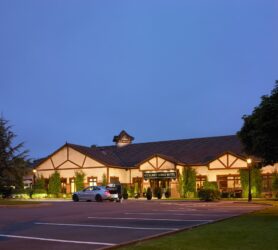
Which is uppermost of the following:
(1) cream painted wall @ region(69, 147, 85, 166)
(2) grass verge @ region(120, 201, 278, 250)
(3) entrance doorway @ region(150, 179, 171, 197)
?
(1) cream painted wall @ region(69, 147, 85, 166)

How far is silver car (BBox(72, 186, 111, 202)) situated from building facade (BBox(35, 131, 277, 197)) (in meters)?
11.5

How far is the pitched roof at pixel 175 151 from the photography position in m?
51.2

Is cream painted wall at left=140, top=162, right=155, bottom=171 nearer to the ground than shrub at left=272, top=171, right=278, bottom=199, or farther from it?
farther from it

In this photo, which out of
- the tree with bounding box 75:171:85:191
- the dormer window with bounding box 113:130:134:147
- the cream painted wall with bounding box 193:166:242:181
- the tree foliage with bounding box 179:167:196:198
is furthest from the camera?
the dormer window with bounding box 113:130:134:147

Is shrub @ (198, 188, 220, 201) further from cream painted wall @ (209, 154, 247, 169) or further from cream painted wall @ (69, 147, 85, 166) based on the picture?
cream painted wall @ (69, 147, 85, 166)

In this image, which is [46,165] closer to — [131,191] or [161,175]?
[131,191]

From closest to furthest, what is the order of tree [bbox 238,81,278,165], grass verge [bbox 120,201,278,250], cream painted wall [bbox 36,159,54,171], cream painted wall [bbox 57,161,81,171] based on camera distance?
grass verge [bbox 120,201,278,250]
tree [bbox 238,81,278,165]
cream painted wall [bbox 57,161,81,171]
cream painted wall [bbox 36,159,54,171]

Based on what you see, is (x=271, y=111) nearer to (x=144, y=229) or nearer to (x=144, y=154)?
(x=144, y=229)

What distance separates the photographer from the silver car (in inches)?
1548

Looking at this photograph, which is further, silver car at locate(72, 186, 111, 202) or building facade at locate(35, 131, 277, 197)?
building facade at locate(35, 131, 277, 197)

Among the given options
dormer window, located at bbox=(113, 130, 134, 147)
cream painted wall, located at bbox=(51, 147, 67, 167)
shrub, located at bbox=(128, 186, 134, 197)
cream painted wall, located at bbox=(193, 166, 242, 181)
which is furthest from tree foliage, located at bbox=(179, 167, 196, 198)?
dormer window, located at bbox=(113, 130, 134, 147)

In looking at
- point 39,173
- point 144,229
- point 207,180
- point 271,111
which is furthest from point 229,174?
point 144,229

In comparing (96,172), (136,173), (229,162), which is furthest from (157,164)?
(229,162)

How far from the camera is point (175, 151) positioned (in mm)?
55781
